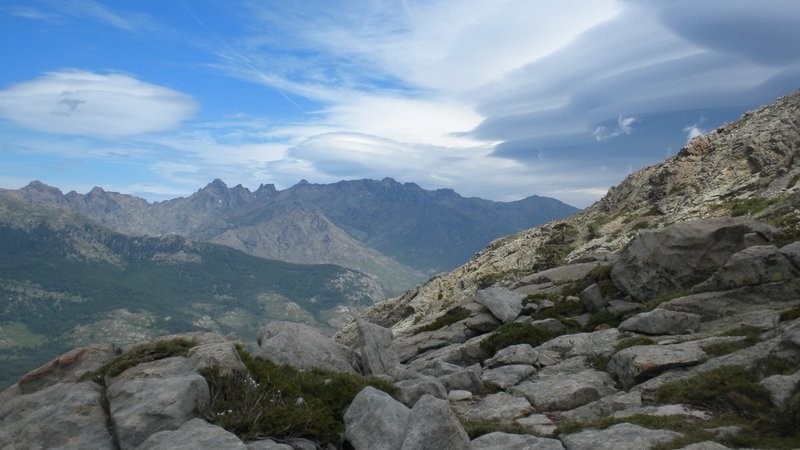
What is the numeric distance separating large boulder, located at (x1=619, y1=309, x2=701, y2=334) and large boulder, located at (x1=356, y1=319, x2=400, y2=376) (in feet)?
44.0

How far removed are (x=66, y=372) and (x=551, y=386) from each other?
21.4 m

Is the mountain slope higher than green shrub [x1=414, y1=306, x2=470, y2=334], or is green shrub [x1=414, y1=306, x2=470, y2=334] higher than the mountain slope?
the mountain slope

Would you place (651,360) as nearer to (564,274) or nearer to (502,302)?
(502,302)

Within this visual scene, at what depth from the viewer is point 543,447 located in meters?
14.9

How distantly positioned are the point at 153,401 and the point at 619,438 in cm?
1420

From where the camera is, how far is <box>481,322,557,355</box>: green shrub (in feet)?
110

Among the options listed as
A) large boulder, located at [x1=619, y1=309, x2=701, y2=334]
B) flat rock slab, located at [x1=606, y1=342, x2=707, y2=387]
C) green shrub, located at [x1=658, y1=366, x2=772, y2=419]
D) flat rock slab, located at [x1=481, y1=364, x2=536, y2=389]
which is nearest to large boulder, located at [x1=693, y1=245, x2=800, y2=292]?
large boulder, located at [x1=619, y1=309, x2=701, y2=334]

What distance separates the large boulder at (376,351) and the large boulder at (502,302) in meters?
10.2

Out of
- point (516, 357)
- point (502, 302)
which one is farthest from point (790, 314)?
point (502, 302)

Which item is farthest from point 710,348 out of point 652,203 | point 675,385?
point 652,203

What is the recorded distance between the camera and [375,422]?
17.0 m

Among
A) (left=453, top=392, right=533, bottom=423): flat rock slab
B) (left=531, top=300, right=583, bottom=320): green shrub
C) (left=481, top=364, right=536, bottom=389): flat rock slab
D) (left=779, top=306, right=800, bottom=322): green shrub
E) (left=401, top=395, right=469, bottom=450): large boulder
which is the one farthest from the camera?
(left=531, top=300, right=583, bottom=320): green shrub

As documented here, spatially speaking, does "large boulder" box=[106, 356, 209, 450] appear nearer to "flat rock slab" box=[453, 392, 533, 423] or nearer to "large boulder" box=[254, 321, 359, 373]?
"large boulder" box=[254, 321, 359, 373]

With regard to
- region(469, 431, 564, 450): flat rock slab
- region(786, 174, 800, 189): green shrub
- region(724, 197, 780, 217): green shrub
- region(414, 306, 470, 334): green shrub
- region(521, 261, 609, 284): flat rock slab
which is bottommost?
region(414, 306, 470, 334): green shrub
